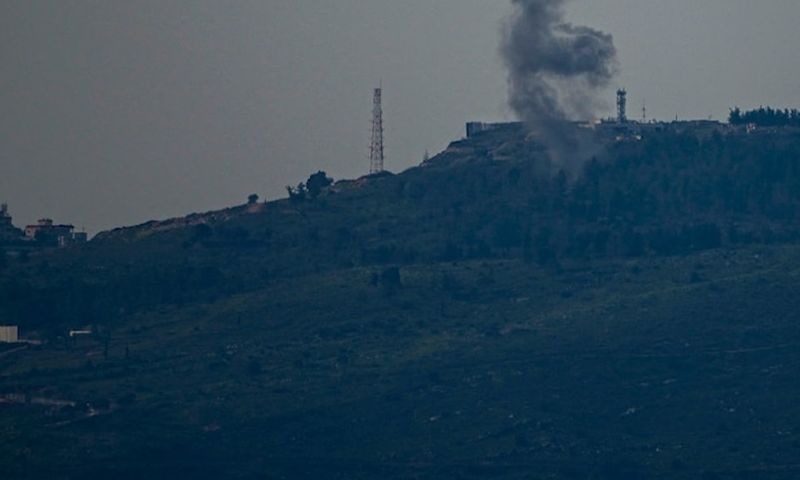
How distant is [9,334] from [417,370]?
95.4 feet

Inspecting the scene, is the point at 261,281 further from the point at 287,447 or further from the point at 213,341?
the point at 287,447

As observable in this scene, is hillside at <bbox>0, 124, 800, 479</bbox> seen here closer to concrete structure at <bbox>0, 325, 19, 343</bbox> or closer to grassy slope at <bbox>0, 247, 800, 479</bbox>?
grassy slope at <bbox>0, 247, 800, 479</bbox>

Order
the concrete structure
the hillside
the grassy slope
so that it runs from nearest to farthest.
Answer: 1. the grassy slope
2. the hillside
3. the concrete structure

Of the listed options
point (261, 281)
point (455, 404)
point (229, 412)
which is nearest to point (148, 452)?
point (229, 412)

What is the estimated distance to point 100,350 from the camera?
A: 7288 inches

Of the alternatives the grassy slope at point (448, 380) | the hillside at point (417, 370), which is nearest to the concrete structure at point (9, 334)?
the hillside at point (417, 370)

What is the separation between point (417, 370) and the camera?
178m

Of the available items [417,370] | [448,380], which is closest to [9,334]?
[417,370]

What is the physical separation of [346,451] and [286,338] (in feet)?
62.4

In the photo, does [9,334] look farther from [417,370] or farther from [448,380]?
[448,380]

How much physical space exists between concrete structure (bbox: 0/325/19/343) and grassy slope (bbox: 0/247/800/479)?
17.5ft

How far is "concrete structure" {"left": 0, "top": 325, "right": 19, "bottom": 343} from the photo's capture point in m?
191

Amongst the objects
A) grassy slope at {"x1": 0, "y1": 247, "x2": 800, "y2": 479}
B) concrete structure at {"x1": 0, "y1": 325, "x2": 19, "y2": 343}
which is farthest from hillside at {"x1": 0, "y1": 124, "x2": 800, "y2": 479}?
concrete structure at {"x1": 0, "y1": 325, "x2": 19, "y2": 343}

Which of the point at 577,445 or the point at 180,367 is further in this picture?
the point at 180,367
